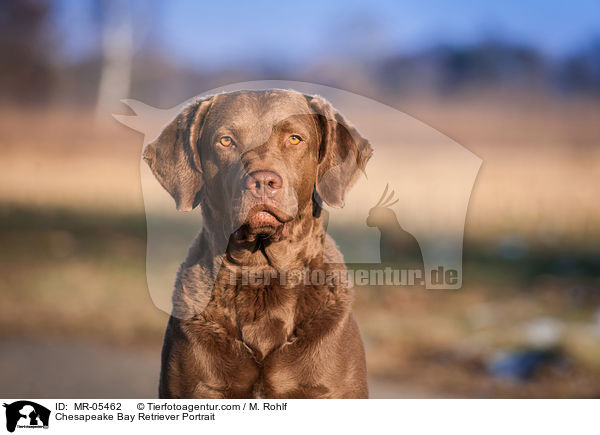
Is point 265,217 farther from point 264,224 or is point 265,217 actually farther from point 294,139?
point 294,139

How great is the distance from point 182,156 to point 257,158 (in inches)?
17.6

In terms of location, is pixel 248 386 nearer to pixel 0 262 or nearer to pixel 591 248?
pixel 591 248

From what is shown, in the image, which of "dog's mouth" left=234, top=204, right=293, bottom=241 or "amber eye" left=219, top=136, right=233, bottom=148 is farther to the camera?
"amber eye" left=219, top=136, right=233, bottom=148

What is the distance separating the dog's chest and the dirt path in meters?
1.81

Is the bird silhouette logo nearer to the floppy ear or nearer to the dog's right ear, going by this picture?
the floppy ear

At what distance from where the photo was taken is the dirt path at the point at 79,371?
4988 mm

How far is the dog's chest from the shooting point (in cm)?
324

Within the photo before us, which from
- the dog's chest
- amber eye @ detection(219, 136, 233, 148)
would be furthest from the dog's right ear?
the dog's chest
